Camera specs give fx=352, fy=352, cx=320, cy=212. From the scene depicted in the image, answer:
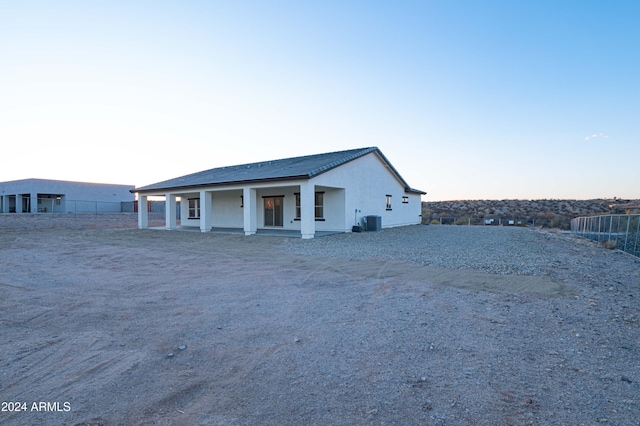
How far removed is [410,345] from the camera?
418 cm

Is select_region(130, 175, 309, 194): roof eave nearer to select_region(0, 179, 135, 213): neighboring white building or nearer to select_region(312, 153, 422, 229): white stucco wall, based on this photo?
select_region(312, 153, 422, 229): white stucco wall

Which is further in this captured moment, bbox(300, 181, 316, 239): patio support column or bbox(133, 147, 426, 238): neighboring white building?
bbox(133, 147, 426, 238): neighboring white building

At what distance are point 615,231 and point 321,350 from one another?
2017 centimetres

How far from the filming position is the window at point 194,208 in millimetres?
27062

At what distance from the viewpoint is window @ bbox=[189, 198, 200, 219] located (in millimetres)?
27062

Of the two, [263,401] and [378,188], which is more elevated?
[378,188]

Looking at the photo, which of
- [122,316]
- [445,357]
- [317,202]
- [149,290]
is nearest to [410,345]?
[445,357]

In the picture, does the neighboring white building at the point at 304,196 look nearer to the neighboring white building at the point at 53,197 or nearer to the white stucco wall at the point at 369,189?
the white stucco wall at the point at 369,189

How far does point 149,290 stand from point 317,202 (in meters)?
14.9

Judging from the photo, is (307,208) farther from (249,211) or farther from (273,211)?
(273,211)

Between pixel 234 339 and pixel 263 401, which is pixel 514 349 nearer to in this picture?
pixel 263 401

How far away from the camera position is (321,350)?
405 centimetres

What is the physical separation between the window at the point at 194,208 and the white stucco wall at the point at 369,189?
12.9 metres

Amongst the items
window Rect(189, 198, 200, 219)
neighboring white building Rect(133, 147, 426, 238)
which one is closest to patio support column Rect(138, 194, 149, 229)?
neighboring white building Rect(133, 147, 426, 238)
